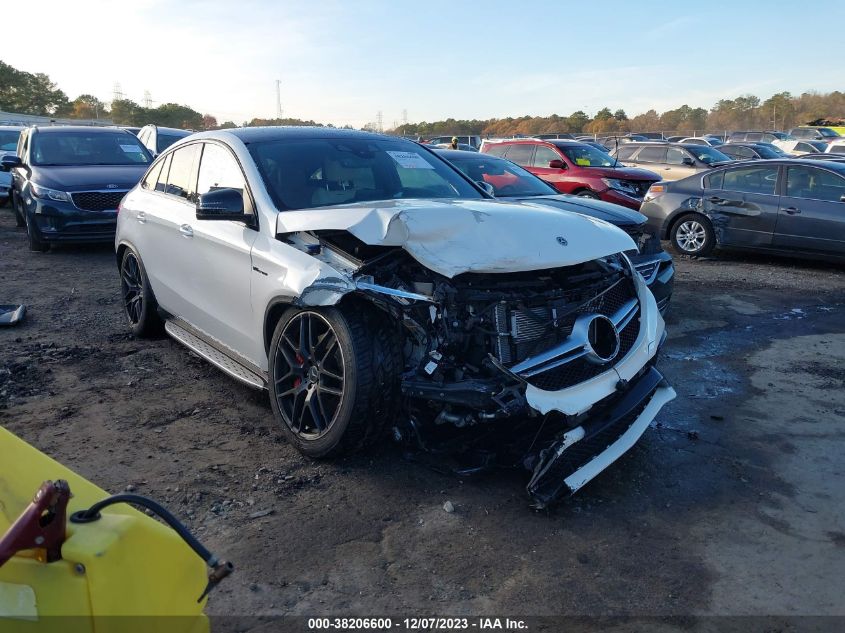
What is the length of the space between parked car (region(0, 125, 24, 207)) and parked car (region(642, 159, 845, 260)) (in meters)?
13.8

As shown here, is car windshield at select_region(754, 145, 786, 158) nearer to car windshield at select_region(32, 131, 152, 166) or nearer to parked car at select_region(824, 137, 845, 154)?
parked car at select_region(824, 137, 845, 154)

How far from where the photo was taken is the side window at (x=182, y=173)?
5289 millimetres

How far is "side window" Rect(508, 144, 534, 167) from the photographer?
45.2 feet

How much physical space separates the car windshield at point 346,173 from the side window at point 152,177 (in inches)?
62.0

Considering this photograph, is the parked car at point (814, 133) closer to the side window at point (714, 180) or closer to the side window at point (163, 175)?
the side window at point (714, 180)

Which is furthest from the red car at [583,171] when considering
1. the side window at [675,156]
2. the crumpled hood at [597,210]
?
the crumpled hood at [597,210]

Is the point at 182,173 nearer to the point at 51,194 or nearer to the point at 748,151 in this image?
the point at 51,194

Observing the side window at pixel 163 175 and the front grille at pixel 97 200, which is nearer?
the side window at pixel 163 175

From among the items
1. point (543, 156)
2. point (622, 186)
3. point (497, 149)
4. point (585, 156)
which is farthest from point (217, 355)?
point (497, 149)

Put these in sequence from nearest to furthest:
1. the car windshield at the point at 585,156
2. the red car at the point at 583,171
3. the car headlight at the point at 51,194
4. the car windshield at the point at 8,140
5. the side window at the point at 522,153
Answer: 1. the car headlight at the point at 51,194
2. the red car at the point at 583,171
3. the car windshield at the point at 585,156
4. the side window at the point at 522,153
5. the car windshield at the point at 8,140

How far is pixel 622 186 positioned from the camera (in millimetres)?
12562

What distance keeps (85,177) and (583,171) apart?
8069 millimetres

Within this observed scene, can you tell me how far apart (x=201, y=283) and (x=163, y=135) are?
12.4m

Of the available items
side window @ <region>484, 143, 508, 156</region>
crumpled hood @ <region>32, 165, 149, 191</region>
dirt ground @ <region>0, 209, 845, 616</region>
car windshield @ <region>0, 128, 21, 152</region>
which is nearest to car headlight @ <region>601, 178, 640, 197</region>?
side window @ <region>484, 143, 508, 156</region>
